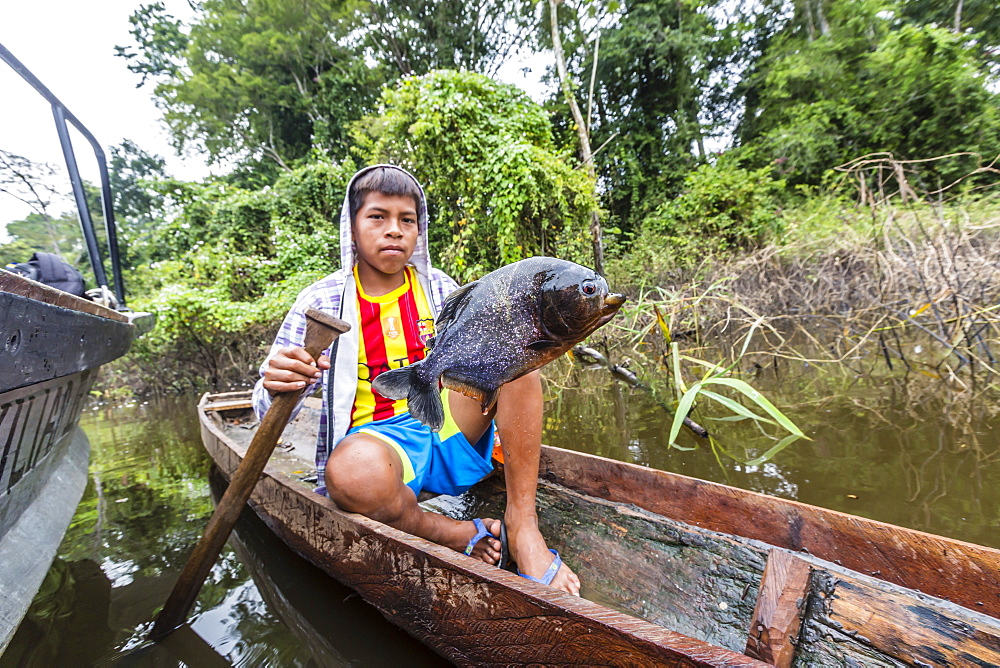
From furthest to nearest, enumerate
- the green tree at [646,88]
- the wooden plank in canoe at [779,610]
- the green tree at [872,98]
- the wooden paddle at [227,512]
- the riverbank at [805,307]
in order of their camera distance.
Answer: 1. the green tree at [646,88]
2. the green tree at [872,98]
3. the riverbank at [805,307]
4. the wooden paddle at [227,512]
5. the wooden plank in canoe at [779,610]

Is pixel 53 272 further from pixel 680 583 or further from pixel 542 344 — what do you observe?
pixel 680 583

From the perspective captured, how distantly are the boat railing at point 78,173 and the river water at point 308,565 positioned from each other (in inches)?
57.9

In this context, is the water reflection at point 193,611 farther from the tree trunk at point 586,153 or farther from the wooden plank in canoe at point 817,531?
the tree trunk at point 586,153

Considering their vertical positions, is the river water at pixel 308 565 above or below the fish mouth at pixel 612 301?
below

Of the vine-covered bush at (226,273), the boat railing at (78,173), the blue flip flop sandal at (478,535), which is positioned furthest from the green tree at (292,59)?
the blue flip flop sandal at (478,535)

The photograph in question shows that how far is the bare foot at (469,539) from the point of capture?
5.51ft

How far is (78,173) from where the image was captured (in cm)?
247

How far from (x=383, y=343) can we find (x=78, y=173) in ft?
7.02

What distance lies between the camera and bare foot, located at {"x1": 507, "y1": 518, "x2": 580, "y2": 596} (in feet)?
4.86

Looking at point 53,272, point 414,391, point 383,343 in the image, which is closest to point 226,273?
point 53,272

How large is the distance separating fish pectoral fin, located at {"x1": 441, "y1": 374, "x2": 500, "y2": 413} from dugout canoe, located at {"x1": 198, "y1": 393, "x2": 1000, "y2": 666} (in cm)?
42

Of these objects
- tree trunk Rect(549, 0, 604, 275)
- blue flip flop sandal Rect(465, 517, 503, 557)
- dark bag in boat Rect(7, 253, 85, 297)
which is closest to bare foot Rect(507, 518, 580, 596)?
blue flip flop sandal Rect(465, 517, 503, 557)

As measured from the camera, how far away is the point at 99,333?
201 centimetres

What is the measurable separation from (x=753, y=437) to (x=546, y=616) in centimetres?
247
